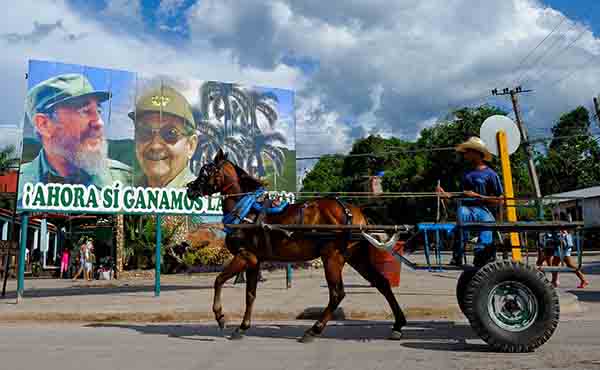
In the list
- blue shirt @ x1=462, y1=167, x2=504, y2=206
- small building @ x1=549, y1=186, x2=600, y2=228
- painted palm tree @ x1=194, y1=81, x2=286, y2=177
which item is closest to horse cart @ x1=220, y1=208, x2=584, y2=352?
small building @ x1=549, y1=186, x2=600, y2=228

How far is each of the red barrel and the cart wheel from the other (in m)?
1.48

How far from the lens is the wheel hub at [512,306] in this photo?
5875mm

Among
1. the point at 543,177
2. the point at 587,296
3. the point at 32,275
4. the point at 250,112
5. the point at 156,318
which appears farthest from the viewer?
the point at 543,177

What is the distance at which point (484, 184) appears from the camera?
6.78 metres

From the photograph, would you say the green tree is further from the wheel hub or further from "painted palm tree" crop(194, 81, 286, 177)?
the wheel hub

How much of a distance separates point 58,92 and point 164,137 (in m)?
2.77

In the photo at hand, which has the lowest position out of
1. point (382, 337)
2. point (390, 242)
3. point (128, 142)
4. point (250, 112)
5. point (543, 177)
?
point (382, 337)

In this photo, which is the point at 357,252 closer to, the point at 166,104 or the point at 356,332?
the point at 356,332

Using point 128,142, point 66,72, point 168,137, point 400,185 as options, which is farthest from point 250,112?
point 400,185

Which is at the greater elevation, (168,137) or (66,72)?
(66,72)

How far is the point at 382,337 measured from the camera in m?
7.07

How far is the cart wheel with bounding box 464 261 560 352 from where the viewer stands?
226 inches

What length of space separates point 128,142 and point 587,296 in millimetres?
11192

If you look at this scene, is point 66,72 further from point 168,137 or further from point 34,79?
point 168,137
